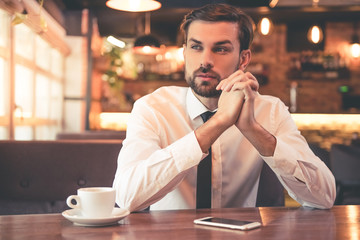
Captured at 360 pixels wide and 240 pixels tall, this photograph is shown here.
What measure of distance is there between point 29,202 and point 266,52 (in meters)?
7.14

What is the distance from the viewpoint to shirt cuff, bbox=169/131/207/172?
1.39 metres

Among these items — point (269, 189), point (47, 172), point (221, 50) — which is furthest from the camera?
point (47, 172)

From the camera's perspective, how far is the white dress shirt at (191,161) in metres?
1.41

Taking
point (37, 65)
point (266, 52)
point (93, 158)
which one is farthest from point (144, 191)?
point (266, 52)

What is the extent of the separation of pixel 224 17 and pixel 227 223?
0.97m

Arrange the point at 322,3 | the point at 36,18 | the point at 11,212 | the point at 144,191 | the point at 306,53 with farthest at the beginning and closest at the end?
the point at 306,53 → the point at 322,3 → the point at 36,18 → the point at 11,212 → the point at 144,191

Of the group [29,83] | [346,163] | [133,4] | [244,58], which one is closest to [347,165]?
[346,163]

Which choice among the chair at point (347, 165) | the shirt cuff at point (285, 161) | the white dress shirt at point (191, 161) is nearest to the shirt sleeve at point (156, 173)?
the white dress shirt at point (191, 161)

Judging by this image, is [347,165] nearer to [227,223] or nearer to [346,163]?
[346,163]

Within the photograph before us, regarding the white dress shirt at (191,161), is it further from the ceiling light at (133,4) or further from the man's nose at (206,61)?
the ceiling light at (133,4)

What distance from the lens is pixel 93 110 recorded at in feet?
24.7

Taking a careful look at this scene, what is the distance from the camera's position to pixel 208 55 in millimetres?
1658

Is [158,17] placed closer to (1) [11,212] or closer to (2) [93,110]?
(2) [93,110]

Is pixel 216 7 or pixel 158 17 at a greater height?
pixel 158 17
